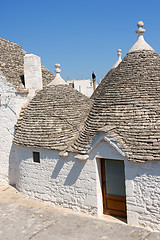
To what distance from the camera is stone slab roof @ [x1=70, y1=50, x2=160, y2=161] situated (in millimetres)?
7609

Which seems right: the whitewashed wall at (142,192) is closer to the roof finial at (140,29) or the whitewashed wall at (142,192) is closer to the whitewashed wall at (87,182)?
the whitewashed wall at (87,182)

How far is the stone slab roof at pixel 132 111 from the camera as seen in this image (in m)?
7.61

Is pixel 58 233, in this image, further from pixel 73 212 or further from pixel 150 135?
pixel 150 135

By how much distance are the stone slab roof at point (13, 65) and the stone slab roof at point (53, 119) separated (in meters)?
1.60

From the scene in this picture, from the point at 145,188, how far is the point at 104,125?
7.63 ft

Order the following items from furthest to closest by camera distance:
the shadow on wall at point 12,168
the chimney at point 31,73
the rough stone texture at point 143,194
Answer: the chimney at point 31,73 → the shadow on wall at point 12,168 → the rough stone texture at point 143,194

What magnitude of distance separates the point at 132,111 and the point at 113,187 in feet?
8.54

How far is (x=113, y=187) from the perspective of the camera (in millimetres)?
8648

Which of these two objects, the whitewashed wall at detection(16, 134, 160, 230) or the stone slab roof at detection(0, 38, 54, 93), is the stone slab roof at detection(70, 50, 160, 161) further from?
the stone slab roof at detection(0, 38, 54, 93)

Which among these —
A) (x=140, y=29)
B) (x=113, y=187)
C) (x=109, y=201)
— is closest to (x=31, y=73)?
(x=140, y=29)

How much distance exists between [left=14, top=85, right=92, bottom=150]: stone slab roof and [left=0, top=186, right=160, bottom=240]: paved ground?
2.31 m

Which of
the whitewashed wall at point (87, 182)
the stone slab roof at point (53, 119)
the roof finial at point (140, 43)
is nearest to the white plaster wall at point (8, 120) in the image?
the stone slab roof at point (53, 119)

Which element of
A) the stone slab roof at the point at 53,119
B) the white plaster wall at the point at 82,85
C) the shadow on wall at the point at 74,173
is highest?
the white plaster wall at the point at 82,85

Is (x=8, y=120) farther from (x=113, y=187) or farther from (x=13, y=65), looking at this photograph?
(x=113, y=187)
